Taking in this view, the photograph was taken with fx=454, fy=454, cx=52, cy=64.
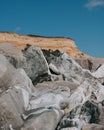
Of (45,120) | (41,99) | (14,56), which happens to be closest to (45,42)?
(14,56)

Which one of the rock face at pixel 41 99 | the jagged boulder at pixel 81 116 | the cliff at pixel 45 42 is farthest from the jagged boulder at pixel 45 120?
the cliff at pixel 45 42

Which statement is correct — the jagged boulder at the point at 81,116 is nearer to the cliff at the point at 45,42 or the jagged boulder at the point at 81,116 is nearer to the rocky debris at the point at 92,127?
the rocky debris at the point at 92,127

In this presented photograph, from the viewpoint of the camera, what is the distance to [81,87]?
13.7 meters

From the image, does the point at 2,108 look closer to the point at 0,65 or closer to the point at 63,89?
the point at 0,65

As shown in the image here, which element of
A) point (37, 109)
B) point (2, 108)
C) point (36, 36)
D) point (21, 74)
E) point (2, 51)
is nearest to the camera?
point (2, 108)

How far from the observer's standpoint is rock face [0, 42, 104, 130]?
10.8 meters

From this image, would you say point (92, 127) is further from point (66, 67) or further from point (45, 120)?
point (66, 67)

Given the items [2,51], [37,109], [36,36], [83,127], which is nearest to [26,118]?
[37,109]

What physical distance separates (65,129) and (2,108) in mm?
1566

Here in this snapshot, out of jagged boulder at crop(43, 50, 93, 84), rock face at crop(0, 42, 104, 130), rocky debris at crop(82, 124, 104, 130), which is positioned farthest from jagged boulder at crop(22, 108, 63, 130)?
jagged boulder at crop(43, 50, 93, 84)

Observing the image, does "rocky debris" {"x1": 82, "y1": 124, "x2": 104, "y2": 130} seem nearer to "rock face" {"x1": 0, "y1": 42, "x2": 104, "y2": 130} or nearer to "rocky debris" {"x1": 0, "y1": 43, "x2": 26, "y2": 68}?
"rock face" {"x1": 0, "y1": 42, "x2": 104, "y2": 130}

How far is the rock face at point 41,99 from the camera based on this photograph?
1077 centimetres

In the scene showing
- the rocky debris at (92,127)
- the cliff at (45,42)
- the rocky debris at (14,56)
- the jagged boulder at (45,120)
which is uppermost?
the cliff at (45,42)

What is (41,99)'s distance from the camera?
12.5 m
